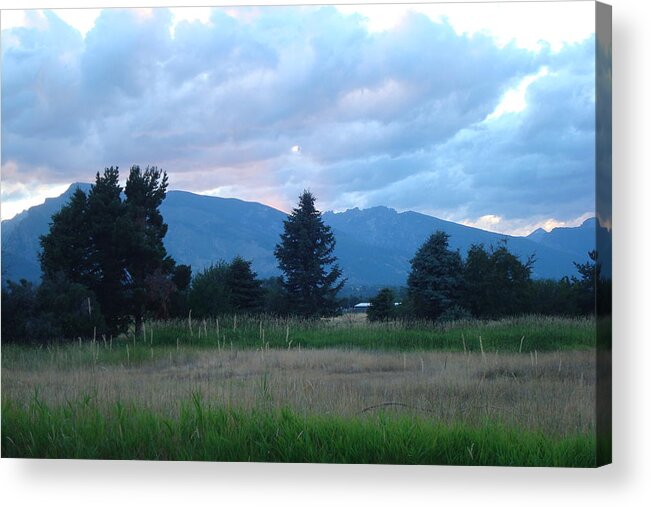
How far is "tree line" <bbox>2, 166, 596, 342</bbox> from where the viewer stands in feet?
26.3

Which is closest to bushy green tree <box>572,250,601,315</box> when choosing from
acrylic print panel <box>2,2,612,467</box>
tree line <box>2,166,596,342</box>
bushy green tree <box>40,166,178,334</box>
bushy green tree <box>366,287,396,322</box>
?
acrylic print panel <box>2,2,612,467</box>

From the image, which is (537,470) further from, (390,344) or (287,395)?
(287,395)

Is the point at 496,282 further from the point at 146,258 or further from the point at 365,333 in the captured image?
the point at 146,258

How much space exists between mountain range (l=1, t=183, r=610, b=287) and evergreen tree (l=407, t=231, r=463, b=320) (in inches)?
3.2

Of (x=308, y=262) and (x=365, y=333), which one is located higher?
(x=308, y=262)

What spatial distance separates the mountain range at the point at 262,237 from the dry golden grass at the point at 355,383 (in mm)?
838

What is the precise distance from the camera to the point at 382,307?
817cm

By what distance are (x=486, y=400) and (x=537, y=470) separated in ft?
2.47

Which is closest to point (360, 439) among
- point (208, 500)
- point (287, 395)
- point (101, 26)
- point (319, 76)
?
point (287, 395)

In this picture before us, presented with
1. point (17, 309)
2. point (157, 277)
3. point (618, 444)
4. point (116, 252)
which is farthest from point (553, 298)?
point (17, 309)

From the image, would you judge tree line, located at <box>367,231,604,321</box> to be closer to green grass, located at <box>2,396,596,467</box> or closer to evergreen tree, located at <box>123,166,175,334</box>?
green grass, located at <box>2,396,596,467</box>

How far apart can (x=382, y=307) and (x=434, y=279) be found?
58cm

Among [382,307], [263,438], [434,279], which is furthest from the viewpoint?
[382,307]

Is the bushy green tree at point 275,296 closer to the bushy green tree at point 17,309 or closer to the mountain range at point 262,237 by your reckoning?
the mountain range at point 262,237
